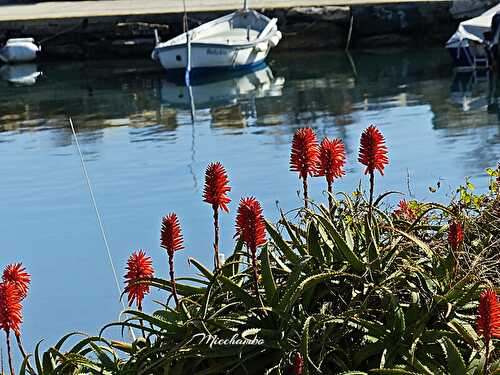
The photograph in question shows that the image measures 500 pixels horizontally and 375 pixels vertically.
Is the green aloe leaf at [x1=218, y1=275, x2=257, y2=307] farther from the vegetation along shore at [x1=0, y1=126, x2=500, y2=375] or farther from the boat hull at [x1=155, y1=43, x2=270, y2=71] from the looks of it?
the boat hull at [x1=155, y1=43, x2=270, y2=71]

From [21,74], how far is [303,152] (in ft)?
86.8

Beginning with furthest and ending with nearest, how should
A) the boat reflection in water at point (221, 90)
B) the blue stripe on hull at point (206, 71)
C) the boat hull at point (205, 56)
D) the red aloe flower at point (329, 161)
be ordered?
the blue stripe on hull at point (206, 71)
the boat hull at point (205, 56)
the boat reflection in water at point (221, 90)
the red aloe flower at point (329, 161)

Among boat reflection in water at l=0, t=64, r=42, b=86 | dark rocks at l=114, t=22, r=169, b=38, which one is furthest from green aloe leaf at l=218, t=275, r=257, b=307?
dark rocks at l=114, t=22, r=169, b=38

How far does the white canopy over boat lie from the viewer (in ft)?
82.5

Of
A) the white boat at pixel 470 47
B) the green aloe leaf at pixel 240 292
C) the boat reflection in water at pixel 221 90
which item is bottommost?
the boat reflection in water at pixel 221 90

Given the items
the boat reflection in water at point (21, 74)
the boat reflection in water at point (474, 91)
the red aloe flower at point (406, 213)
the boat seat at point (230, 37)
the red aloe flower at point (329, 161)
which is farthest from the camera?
the boat seat at point (230, 37)

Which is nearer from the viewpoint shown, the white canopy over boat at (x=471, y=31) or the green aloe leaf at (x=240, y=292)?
the green aloe leaf at (x=240, y=292)

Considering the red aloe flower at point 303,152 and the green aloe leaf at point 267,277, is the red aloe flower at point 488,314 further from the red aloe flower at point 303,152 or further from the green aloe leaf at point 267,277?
the red aloe flower at point 303,152

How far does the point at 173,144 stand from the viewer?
17.3m

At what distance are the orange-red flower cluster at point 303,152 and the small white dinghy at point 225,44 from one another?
76.1 feet

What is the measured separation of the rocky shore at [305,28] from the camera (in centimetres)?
2966

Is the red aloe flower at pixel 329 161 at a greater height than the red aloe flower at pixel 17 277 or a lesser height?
greater

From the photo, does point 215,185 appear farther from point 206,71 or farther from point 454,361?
point 206,71

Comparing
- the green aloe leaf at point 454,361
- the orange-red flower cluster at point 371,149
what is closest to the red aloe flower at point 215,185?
the orange-red flower cluster at point 371,149
